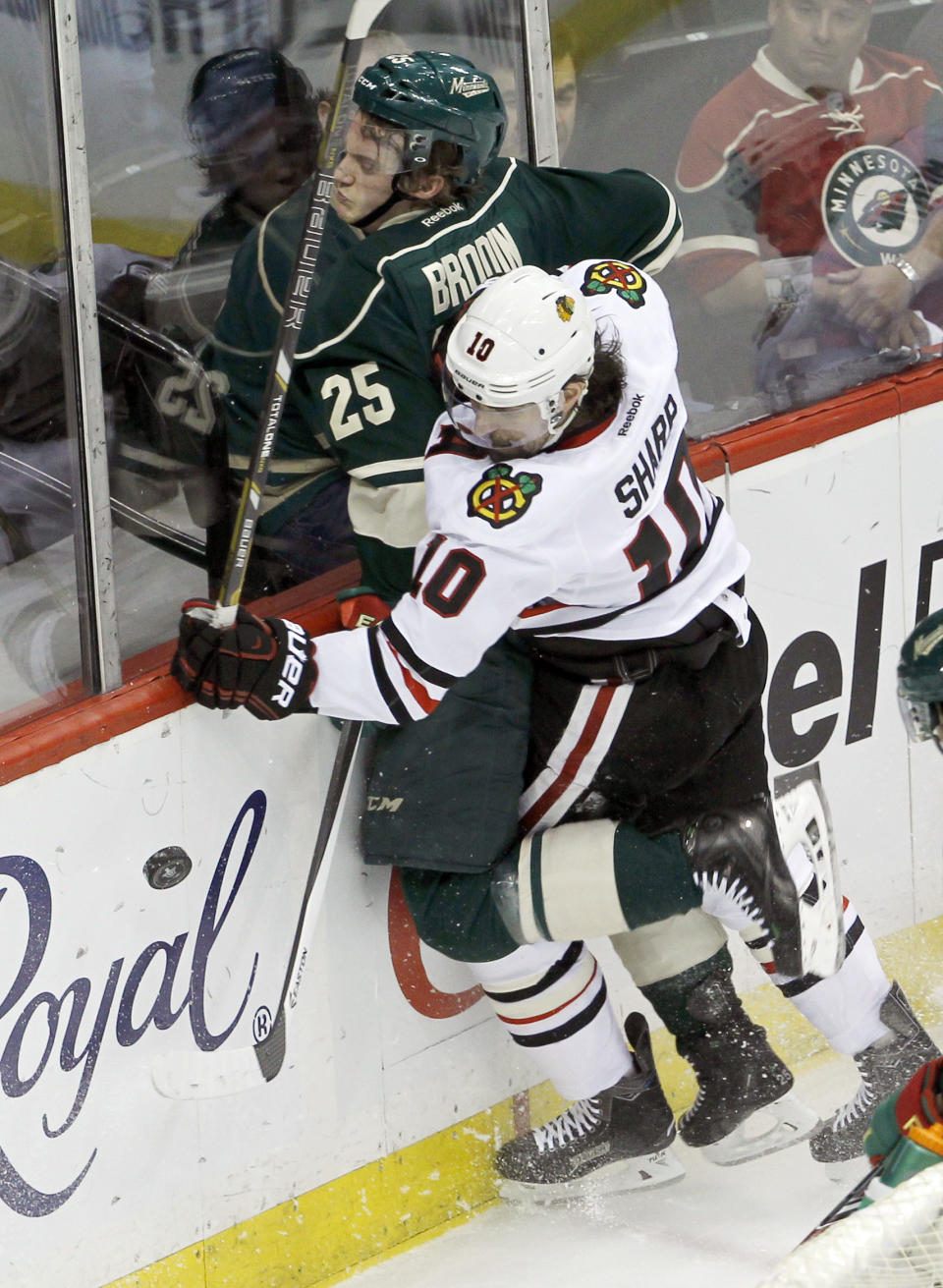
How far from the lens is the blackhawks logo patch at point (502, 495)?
86.3 inches

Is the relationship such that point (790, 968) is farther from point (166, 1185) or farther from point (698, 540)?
point (166, 1185)

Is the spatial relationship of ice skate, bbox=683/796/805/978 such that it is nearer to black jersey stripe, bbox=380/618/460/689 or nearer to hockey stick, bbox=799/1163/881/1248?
black jersey stripe, bbox=380/618/460/689

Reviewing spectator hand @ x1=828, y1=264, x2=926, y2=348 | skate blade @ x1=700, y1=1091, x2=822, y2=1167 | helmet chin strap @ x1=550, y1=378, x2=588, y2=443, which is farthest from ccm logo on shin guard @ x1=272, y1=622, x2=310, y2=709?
spectator hand @ x1=828, y1=264, x2=926, y2=348

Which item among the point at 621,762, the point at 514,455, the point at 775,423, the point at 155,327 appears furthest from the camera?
the point at 775,423

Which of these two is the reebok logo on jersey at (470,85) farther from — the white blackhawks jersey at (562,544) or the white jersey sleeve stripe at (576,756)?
the white jersey sleeve stripe at (576,756)

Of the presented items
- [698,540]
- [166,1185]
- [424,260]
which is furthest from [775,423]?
[166,1185]

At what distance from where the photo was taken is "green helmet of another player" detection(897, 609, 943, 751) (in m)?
1.86

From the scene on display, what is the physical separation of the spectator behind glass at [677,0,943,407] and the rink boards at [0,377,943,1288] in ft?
0.40

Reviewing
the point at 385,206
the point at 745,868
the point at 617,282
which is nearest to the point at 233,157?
the point at 385,206

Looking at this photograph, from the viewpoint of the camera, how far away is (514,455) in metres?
2.24

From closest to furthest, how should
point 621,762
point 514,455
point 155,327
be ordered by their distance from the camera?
point 514,455 → point 155,327 → point 621,762

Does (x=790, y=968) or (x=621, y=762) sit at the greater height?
(x=621, y=762)

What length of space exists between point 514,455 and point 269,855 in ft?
2.24

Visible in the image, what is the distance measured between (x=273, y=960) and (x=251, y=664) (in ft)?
1.72
